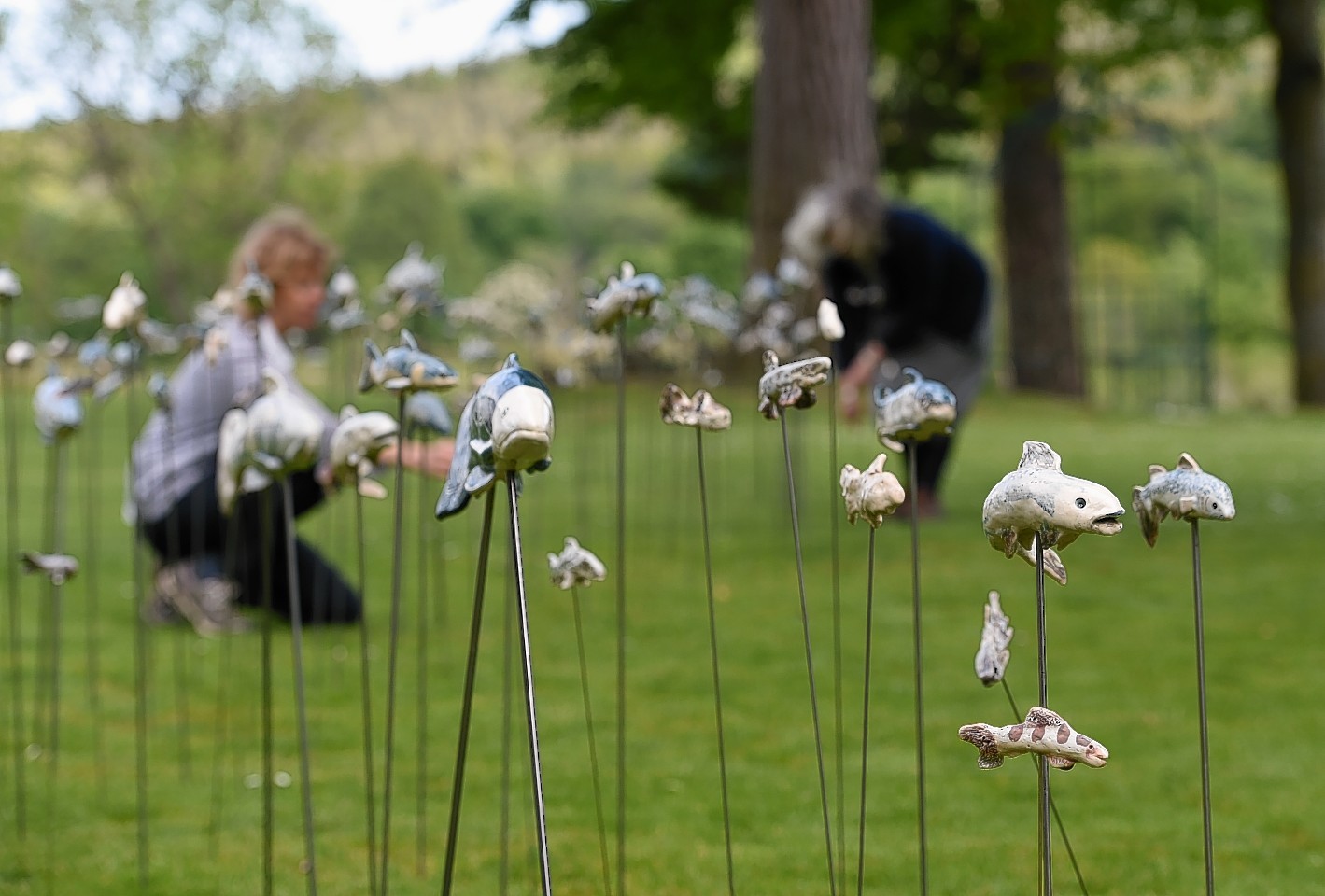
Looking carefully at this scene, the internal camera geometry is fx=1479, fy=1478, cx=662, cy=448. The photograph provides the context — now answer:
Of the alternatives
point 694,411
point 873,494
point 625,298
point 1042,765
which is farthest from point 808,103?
point 1042,765

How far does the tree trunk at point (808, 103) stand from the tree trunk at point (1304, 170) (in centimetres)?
529

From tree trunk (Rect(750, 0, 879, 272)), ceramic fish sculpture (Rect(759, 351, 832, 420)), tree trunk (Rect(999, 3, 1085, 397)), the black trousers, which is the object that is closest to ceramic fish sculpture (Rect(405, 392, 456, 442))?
ceramic fish sculpture (Rect(759, 351, 832, 420))

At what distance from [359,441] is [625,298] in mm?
356

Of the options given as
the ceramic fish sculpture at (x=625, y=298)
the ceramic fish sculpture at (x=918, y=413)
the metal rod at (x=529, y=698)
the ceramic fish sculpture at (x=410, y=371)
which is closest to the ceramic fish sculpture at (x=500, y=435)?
the metal rod at (x=529, y=698)

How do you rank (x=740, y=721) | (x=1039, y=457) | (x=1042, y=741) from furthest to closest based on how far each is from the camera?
(x=740, y=721) → (x=1039, y=457) → (x=1042, y=741)

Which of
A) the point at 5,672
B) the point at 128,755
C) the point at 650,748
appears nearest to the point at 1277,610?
the point at 650,748

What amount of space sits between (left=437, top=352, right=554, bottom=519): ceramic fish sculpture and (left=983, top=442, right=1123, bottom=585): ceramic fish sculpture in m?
0.37

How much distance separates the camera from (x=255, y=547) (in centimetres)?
443

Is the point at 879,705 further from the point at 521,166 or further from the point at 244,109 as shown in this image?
the point at 521,166

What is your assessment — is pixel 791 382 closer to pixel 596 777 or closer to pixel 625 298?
pixel 625 298

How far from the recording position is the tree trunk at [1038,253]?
A: 13.2m

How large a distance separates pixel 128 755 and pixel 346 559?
2813mm

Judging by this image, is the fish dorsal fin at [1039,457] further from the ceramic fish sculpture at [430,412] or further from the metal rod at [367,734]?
the ceramic fish sculpture at [430,412]

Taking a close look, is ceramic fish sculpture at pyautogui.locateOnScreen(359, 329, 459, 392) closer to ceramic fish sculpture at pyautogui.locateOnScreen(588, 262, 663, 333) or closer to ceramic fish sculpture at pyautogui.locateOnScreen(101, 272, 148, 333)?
ceramic fish sculpture at pyautogui.locateOnScreen(588, 262, 663, 333)
